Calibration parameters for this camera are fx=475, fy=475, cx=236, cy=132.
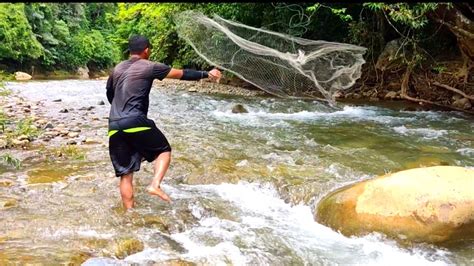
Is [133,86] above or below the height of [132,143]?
above

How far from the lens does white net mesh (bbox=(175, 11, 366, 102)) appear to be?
9.09 meters

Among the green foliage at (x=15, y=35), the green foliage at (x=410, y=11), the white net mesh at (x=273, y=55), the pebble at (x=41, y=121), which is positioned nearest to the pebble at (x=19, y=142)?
the pebble at (x=41, y=121)

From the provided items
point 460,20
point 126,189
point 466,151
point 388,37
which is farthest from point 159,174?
point 388,37

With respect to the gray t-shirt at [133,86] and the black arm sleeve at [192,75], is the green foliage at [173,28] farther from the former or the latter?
the black arm sleeve at [192,75]

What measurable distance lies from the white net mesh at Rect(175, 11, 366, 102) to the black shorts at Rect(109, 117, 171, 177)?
470cm

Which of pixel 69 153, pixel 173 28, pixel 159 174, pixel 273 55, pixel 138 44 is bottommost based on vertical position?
pixel 69 153

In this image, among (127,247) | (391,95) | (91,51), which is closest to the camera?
(127,247)

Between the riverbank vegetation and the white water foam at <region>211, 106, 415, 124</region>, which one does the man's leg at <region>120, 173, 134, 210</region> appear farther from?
the riverbank vegetation

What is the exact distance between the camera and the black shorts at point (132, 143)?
4.27 m

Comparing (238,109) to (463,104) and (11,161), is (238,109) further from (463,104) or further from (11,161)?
(11,161)

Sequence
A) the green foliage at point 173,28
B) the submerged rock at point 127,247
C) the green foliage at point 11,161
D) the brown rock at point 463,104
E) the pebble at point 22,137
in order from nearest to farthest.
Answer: the submerged rock at point 127,247
the green foliage at point 11,161
the pebble at point 22,137
the brown rock at point 463,104
the green foliage at point 173,28

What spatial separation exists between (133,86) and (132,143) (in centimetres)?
52

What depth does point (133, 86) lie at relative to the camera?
430cm

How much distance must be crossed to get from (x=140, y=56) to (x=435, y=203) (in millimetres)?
3016
